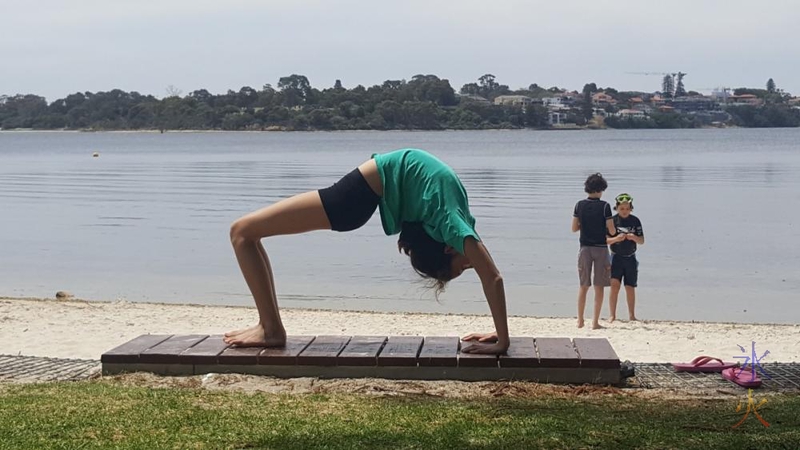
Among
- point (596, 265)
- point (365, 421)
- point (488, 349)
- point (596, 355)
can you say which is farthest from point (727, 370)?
point (596, 265)

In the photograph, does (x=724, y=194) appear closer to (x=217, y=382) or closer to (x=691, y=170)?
(x=691, y=170)

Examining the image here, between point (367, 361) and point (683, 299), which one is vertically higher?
point (367, 361)

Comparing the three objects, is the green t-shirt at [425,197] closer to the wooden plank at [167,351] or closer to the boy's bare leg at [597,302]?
the wooden plank at [167,351]

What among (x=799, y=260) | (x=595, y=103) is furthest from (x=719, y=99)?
(x=799, y=260)

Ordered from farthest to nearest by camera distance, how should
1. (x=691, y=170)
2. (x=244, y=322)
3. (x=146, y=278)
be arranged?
1. (x=691, y=170)
2. (x=146, y=278)
3. (x=244, y=322)

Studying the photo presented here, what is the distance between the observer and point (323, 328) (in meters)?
11.5

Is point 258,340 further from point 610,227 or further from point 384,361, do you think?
point 610,227

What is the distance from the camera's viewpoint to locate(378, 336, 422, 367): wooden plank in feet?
22.7

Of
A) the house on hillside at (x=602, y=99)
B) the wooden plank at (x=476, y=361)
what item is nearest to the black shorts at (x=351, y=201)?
the wooden plank at (x=476, y=361)

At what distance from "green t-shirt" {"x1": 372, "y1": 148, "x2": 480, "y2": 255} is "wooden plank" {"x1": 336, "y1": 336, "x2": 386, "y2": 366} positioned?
82 centimetres

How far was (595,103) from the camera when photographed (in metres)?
172

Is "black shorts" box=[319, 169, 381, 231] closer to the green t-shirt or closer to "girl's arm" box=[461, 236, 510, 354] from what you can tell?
the green t-shirt

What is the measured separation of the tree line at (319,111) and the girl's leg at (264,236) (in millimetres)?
125482

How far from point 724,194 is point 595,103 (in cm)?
13799
